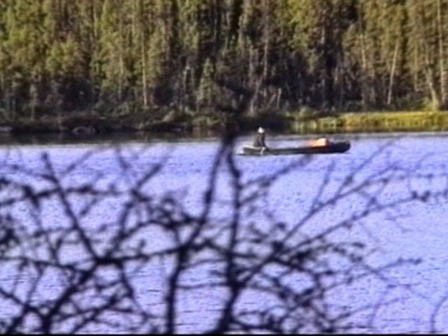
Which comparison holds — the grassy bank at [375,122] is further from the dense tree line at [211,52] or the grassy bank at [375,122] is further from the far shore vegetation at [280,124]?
the dense tree line at [211,52]

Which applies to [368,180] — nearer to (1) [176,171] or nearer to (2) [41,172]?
(2) [41,172]

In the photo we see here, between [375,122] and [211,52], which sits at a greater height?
[211,52]

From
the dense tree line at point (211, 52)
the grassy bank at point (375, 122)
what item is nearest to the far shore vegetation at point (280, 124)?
the grassy bank at point (375, 122)

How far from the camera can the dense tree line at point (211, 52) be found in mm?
57000

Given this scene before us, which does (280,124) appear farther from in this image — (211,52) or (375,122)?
(211,52)

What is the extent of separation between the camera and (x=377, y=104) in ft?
183

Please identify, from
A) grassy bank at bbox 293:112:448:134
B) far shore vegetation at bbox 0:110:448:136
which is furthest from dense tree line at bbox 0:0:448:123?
grassy bank at bbox 293:112:448:134

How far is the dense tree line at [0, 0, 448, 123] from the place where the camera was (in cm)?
Result: 5700

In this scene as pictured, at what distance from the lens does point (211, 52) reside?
193ft

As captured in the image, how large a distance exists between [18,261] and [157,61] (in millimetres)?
57167

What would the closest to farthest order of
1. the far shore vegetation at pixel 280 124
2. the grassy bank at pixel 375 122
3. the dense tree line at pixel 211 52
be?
the grassy bank at pixel 375 122 < the far shore vegetation at pixel 280 124 < the dense tree line at pixel 211 52

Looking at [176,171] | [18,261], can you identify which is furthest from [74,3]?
[18,261]

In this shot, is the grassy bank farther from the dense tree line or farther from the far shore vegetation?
the dense tree line

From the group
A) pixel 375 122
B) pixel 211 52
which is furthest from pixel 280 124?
pixel 211 52
